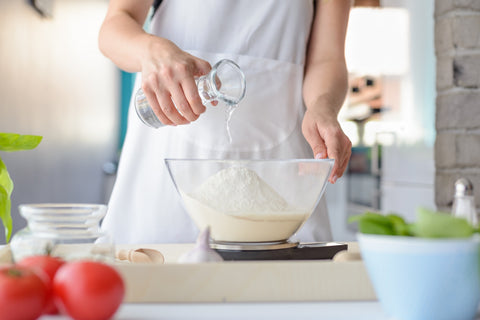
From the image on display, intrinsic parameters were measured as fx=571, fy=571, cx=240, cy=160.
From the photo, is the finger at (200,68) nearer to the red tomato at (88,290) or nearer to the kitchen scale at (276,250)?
the kitchen scale at (276,250)

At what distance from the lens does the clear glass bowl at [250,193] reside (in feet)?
2.71

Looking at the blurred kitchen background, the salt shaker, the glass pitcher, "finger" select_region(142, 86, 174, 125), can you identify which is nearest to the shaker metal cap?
the salt shaker

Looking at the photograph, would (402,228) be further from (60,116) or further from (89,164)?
(89,164)

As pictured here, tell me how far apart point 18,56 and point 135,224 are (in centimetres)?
117

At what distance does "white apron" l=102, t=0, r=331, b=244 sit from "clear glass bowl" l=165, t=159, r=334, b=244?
1.10 ft

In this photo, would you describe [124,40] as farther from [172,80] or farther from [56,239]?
[56,239]

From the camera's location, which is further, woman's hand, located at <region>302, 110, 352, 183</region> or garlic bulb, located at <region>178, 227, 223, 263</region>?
woman's hand, located at <region>302, 110, 352, 183</region>

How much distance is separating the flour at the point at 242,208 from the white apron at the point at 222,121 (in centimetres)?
35

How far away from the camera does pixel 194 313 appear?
57 centimetres

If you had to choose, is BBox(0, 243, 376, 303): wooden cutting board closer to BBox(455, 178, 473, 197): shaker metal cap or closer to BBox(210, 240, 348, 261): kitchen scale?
BBox(210, 240, 348, 261): kitchen scale

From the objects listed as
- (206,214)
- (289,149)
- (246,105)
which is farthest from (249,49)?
(206,214)

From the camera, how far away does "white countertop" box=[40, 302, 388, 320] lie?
555mm

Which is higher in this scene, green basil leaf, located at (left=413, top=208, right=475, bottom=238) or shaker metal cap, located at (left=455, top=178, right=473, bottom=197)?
shaker metal cap, located at (left=455, top=178, right=473, bottom=197)

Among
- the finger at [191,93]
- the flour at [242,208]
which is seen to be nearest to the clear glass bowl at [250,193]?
the flour at [242,208]
